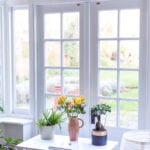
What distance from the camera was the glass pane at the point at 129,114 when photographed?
3025 millimetres

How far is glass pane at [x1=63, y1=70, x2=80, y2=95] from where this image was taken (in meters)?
3.27

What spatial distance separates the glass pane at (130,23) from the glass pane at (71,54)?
501 mm

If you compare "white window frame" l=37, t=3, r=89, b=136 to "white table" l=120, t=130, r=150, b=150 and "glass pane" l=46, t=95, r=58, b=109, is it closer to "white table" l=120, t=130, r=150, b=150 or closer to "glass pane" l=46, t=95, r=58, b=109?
"glass pane" l=46, t=95, r=58, b=109

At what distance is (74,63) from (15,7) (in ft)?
3.04

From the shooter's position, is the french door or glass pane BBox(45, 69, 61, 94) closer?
the french door

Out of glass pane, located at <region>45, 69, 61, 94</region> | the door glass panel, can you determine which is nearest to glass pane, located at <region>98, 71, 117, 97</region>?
the door glass panel

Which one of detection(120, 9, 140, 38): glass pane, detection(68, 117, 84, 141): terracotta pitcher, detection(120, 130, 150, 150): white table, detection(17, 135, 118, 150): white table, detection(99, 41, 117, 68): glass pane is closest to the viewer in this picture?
detection(120, 130, 150, 150): white table

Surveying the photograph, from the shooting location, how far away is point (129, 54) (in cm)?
303

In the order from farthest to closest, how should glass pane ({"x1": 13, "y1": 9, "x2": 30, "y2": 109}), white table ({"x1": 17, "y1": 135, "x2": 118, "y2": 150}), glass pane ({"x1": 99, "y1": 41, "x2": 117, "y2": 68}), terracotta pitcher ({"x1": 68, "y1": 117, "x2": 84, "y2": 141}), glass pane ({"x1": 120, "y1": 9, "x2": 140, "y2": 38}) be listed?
glass pane ({"x1": 13, "y1": 9, "x2": 30, "y2": 109})
glass pane ({"x1": 99, "y1": 41, "x2": 117, "y2": 68})
glass pane ({"x1": 120, "y1": 9, "x2": 140, "y2": 38})
terracotta pitcher ({"x1": 68, "y1": 117, "x2": 84, "y2": 141})
white table ({"x1": 17, "y1": 135, "x2": 118, "y2": 150})

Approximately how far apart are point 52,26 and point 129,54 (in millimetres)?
877

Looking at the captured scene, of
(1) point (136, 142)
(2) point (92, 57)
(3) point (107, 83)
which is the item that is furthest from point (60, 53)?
(1) point (136, 142)

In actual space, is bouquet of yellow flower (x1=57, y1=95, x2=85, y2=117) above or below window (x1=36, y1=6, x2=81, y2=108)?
below

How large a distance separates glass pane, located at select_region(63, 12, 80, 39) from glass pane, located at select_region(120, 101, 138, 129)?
33.2 inches

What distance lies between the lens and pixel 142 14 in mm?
2936
